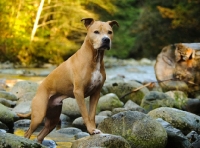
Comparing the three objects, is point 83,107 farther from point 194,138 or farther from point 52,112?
point 194,138

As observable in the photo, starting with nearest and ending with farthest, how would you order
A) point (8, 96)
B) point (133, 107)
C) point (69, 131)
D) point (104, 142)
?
point (104, 142)
point (69, 131)
point (133, 107)
point (8, 96)

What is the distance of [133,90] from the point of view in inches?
457

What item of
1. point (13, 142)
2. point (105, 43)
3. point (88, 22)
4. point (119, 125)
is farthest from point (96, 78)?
point (13, 142)

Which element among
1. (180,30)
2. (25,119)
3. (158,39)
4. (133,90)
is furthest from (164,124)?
(158,39)

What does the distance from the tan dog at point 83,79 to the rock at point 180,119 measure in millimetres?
2158

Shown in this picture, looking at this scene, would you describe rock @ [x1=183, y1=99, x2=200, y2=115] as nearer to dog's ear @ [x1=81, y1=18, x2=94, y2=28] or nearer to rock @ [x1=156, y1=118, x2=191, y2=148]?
rock @ [x1=156, y1=118, x2=191, y2=148]

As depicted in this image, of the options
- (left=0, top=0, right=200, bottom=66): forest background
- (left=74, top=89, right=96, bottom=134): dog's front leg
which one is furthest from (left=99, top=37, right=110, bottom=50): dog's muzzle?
(left=0, top=0, right=200, bottom=66): forest background

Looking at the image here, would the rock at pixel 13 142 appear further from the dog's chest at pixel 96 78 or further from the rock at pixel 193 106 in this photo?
the rock at pixel 193 106

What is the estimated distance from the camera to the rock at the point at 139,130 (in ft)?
22.0

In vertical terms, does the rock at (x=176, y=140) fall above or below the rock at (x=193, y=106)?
above

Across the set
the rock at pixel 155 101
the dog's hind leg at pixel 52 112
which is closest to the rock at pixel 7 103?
the rock at pixel 155 101

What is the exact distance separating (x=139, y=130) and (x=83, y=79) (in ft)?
4.09

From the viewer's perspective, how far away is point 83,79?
609 centimetres

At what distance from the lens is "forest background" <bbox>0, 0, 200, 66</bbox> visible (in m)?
25.1
